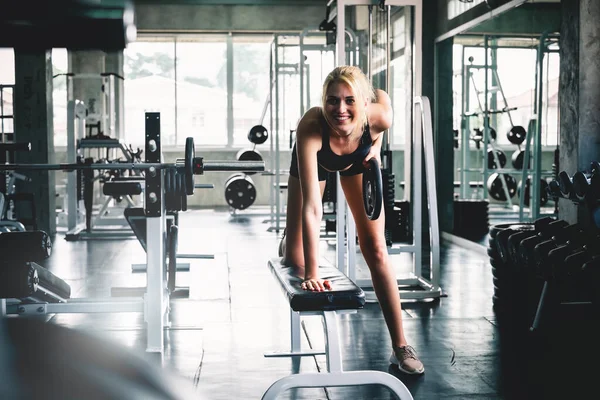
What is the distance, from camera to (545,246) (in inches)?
122

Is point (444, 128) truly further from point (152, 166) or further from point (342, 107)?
point (342, 107)

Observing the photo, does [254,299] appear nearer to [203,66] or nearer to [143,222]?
[143,222]

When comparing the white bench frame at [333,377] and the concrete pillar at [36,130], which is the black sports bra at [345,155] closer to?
the white bench frame at [333,377]

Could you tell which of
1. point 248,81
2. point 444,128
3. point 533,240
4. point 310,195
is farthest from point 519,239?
point 248,81

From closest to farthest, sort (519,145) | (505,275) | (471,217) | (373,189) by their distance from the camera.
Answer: (373,189), (505,275), (471,217), (519,145)

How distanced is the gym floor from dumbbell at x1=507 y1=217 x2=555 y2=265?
34 centimetres

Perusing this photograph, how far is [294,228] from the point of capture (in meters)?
2.61

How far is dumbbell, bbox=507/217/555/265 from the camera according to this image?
3.32 meters

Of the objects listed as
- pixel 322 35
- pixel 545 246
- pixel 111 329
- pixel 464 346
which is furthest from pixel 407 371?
pixel 322 35

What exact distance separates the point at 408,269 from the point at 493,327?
1753mm

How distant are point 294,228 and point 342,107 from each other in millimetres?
567

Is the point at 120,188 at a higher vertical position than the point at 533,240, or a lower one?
higher

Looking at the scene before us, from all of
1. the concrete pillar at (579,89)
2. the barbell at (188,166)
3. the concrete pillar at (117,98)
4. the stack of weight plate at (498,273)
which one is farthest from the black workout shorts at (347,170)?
the concrete pillar at (117,98)

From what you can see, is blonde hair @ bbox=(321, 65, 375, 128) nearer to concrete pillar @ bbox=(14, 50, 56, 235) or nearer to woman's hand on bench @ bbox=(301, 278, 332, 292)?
woman's hand on bench @ bbox=(301, 278, 332, 292)
